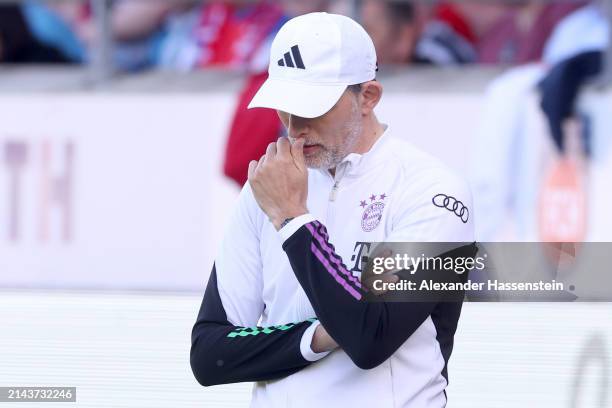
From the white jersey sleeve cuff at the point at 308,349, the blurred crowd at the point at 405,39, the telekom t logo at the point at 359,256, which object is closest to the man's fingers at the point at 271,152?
the telekom t logo at the point at 359,256

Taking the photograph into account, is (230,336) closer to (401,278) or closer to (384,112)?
(401,278)

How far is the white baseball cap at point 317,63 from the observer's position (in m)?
2.57

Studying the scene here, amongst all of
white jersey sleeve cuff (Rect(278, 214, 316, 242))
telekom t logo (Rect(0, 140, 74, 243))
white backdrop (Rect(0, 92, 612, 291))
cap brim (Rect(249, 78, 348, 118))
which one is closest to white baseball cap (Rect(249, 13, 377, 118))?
cap brim (Rect(249, 78, 348, 118))

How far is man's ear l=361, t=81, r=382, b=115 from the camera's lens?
2.64m

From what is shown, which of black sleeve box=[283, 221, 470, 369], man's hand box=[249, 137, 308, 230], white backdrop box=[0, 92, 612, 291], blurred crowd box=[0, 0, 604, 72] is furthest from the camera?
blurred crowd box=[0, 0, 604, 72]

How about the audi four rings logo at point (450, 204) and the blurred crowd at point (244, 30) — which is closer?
the audi four rings logo at point (450, 204)

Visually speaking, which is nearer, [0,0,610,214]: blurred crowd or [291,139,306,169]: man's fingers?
[291,139,306,169]: man's fingers

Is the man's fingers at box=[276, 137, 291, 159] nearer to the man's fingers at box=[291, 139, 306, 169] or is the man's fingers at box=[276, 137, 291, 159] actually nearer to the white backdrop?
A: the man's fingers at box=[291, 139, 306, 169]

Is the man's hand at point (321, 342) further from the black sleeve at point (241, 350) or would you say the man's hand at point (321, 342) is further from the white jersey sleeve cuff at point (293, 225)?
the white jersey sleeve cuff at point (293, 225)

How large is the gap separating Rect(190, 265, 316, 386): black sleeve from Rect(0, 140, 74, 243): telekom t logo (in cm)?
434

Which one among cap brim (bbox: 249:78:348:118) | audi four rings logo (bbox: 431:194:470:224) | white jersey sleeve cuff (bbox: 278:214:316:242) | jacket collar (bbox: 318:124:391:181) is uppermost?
cap brim (bbox: 249:78:348:118)

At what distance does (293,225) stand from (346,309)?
191 mm

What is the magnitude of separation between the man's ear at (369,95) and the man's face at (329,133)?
1.0 inches

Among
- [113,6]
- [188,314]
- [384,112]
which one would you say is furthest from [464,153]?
[188,314]
